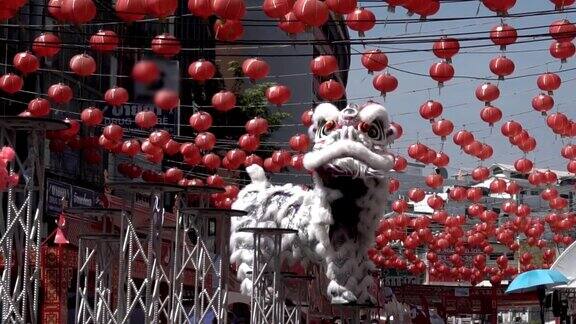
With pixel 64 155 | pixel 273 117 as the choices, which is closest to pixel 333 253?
pixel 64 155

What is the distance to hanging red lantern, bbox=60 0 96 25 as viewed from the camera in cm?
1402

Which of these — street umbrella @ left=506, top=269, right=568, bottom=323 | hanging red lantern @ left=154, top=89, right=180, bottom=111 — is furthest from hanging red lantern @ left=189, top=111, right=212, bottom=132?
hanging red lantern @ left=154, top=89, right=180, bottom=111

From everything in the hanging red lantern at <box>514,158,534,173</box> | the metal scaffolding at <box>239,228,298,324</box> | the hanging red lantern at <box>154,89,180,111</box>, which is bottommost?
the metal scaffolding at <box>239,228,298,324</box>

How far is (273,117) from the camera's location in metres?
33.7

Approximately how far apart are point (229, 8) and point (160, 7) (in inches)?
31.3

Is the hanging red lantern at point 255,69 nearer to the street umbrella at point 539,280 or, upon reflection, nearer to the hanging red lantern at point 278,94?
the hanging red lantern at point 278,94

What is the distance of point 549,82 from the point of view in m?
17.4

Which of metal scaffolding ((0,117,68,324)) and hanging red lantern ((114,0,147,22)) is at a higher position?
hanging red lantern ((114,0,147,22))

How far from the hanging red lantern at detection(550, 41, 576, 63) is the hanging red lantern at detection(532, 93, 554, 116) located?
2.30 meters

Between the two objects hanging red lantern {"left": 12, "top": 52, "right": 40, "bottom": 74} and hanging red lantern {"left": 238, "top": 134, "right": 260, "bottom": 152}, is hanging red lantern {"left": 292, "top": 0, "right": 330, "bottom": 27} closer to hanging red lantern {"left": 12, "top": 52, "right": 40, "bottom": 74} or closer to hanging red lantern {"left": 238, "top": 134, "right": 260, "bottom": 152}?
hanging red lantern {"left": 12, "top": 52, "right": 40, "bottom": 74}

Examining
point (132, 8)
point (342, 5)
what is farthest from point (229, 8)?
point (342, 5)

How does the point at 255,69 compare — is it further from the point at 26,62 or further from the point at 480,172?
the point at 480,172

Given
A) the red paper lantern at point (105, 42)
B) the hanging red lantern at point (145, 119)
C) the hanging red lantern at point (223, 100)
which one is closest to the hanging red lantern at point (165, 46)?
the red paper lantern at point (105, 42)

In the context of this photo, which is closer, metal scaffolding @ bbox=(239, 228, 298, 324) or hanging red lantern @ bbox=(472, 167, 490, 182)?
metal scaffolding @ bbox=(239, 228, 298, 324)
